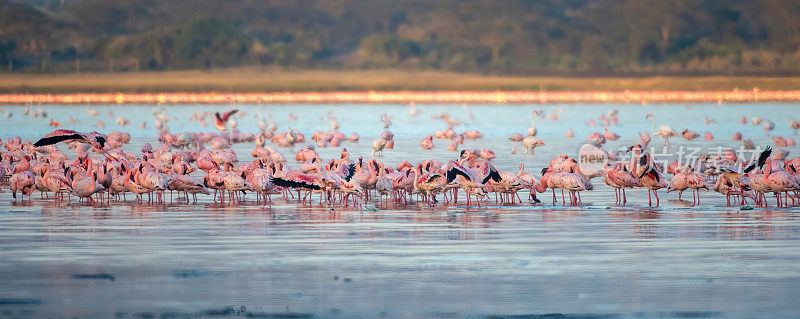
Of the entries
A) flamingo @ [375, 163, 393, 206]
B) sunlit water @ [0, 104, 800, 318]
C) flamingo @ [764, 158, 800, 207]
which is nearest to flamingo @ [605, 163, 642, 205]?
sunlit water @ [0, 104, 800, 318]

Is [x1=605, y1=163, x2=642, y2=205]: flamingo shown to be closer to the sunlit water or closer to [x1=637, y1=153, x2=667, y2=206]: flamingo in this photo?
[x1=637, y1=153, x2=667, y2=206]: flamingo

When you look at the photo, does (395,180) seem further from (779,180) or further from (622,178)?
(779,180)

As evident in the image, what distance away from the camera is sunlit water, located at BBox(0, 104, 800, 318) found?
30.8 ft

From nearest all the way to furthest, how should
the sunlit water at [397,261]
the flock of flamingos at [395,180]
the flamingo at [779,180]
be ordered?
1. the sunlit water at [397,261]
2. the flamingo at [779,180]
3. the flock of flamingos at [395,180]

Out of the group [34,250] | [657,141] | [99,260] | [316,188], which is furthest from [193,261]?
[657,141]

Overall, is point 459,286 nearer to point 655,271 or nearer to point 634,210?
point 655,271

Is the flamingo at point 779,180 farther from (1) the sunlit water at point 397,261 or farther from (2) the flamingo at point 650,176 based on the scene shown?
(2) the flamingo at point 650,176

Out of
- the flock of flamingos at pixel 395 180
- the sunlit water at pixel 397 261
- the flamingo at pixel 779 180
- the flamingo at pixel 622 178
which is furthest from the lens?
the flamingo at pixel 622 178

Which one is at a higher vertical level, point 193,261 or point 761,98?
point 761,98

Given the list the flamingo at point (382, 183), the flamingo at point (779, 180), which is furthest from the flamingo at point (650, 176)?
the flamingo at point (382, 183)

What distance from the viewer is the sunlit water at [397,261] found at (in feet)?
30.8

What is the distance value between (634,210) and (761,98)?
129m

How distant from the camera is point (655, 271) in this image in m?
10.9

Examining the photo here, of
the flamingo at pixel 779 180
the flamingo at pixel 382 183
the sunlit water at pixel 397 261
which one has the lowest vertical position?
the sunlit water at pixel 397 261
